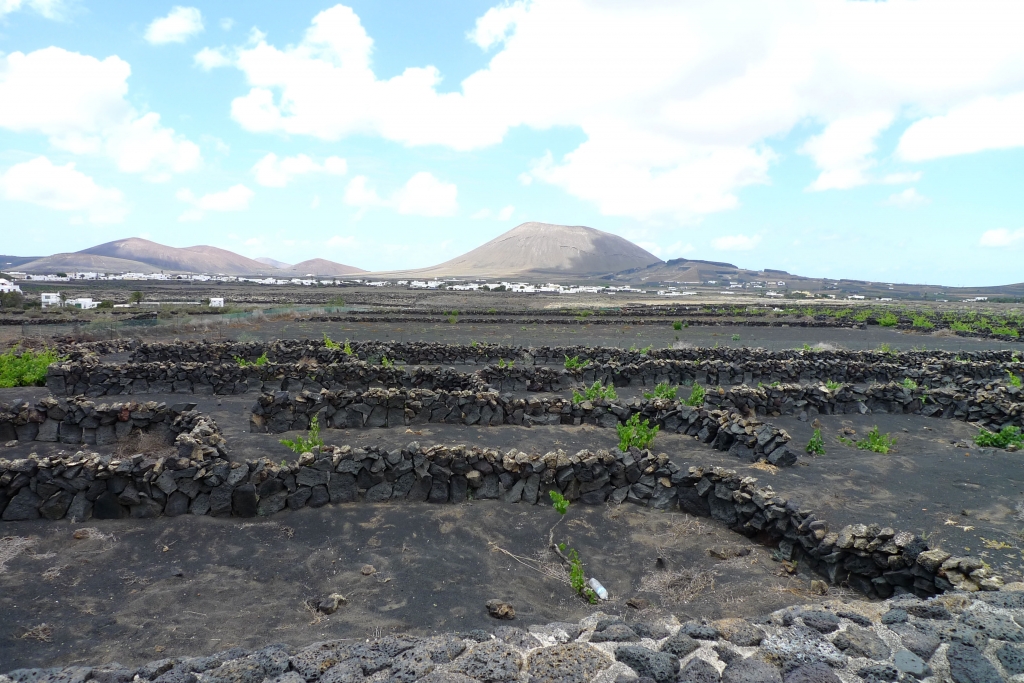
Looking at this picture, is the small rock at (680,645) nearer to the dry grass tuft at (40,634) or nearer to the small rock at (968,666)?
the small rock at (968,666)

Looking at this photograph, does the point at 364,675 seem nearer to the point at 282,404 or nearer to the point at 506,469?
the point at 506,469

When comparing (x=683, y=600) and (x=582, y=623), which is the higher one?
(x=582, y=623)

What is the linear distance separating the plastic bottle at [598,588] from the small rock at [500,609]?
1034 mm

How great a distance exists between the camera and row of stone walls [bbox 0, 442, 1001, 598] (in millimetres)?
6371

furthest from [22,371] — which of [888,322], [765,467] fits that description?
[888,322]

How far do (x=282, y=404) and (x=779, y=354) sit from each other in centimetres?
1879

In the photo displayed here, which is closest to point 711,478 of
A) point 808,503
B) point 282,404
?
point 808,503

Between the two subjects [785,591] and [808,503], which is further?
[808,503]

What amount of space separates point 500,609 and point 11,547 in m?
5.93

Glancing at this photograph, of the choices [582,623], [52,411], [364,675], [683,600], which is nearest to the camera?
[364,675]

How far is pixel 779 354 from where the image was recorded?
2264 cm

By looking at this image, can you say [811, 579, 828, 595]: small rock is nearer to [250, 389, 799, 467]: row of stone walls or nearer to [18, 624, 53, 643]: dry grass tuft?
[250, 389, 799, 467]: row of stone walls

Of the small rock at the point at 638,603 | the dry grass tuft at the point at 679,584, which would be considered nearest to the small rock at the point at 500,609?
the small rock at the point at 638,603

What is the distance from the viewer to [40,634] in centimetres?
520
